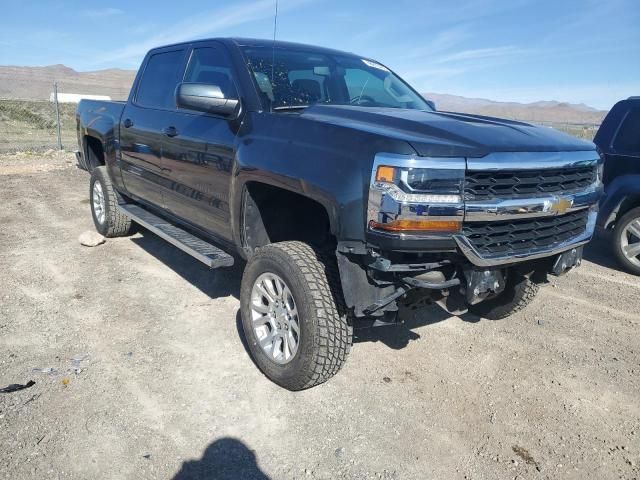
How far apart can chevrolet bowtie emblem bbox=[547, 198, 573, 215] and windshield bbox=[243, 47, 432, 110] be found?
61.6 inches

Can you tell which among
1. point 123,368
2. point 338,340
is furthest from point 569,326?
point 123,368

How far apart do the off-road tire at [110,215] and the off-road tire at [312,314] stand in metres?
3.31

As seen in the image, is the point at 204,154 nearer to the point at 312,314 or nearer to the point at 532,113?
the point at 312,314

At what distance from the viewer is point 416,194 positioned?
2322 mm

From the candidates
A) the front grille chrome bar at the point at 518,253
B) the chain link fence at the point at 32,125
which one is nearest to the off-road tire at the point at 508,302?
the front grille chrome bar at the point at 518,253

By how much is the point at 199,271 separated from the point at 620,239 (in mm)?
4554

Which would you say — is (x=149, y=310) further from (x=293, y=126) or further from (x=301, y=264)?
(x=293, y=126)

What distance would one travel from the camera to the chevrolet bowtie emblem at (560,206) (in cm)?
271

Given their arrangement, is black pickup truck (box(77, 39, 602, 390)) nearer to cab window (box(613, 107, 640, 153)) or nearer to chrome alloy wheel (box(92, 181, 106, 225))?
A: chrome alloy wheel (box(92, 181, 106, 225))

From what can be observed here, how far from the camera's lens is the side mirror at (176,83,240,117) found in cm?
321

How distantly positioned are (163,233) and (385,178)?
253 centimetres

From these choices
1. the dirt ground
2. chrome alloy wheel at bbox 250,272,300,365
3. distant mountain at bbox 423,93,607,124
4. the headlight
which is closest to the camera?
the headlight

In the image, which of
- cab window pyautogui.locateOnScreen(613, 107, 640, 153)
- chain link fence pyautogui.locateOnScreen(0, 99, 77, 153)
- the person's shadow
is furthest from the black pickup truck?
chain link fence pyautogui.locateOnScreen(0, 99, 77, 153)

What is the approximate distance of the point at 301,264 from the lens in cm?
287
